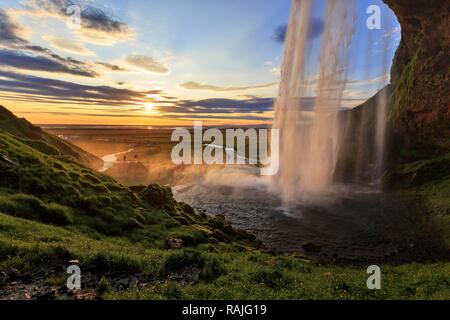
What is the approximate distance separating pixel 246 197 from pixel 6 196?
1708 inches

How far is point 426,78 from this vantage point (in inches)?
2773

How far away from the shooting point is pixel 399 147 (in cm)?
7812

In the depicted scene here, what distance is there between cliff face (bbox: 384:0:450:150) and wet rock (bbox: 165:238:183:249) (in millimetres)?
67170

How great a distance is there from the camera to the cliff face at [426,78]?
66.1 m

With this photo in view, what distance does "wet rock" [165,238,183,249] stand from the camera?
27.7m

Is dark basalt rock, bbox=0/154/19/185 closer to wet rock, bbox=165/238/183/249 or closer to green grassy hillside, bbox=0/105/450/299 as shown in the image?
green grassy hillside, bbox=0/105/450/299

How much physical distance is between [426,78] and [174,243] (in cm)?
7333

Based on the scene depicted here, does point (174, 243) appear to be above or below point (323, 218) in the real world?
above

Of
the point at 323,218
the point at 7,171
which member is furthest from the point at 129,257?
the point at 323,218

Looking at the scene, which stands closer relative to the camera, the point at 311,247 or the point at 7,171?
the point at 7,171

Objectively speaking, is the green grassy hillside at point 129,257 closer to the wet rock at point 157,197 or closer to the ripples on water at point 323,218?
the wet rock at point 157,197

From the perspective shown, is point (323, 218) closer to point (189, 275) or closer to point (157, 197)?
point (157, 197)

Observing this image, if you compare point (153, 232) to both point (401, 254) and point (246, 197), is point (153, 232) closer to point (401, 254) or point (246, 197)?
point (401, 254)
